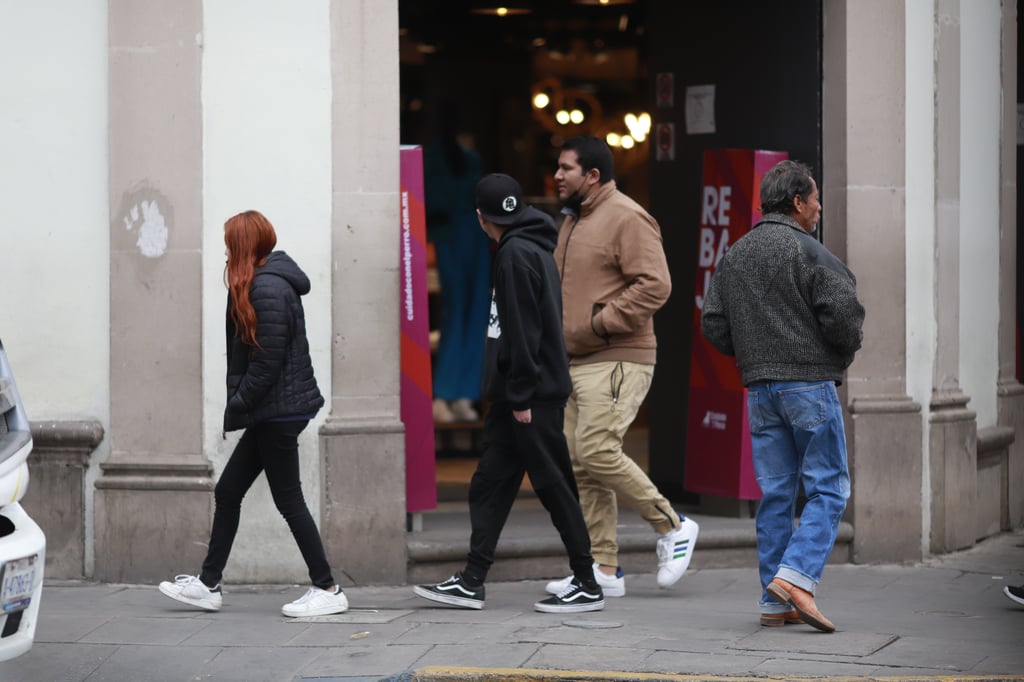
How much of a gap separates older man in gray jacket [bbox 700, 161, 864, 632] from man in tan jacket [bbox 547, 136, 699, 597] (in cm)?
62

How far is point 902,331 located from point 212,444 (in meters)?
3.70

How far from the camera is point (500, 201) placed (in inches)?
269

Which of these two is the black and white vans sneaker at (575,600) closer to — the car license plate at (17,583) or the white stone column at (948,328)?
the white stone column at (948,328)

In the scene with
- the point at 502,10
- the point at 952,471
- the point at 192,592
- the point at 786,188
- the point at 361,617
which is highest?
the point at 502,10

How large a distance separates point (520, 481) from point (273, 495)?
1089mm

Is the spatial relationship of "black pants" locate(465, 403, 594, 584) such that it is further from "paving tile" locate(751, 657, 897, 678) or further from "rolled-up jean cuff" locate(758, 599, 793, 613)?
"paving tile" locate(751, 657, 897, 678)

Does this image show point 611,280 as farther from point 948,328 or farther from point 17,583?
point 17,583

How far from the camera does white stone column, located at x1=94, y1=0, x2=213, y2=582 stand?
761cm

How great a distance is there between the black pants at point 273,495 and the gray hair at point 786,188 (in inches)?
87.3

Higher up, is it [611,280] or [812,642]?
[611,280]

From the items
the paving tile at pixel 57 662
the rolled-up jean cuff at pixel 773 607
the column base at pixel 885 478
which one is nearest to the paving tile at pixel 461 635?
the rolled-up jean cuff at pixel 773 607

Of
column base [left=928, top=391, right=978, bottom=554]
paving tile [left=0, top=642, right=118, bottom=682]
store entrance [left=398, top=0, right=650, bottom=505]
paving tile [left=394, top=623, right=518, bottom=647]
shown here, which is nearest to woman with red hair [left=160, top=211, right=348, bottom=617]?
paving tile [left=394, top=623, right=518, bottom=647]

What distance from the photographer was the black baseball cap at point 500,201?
22.4 ft

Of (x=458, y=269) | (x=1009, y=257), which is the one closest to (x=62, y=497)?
(x=458, y=269)
